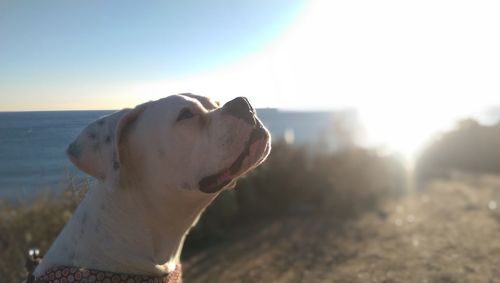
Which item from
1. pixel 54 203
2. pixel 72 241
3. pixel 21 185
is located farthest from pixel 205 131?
pixel 54 203

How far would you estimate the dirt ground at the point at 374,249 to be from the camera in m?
5.04

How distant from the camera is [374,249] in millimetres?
5992

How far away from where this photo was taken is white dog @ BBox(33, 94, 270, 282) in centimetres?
239

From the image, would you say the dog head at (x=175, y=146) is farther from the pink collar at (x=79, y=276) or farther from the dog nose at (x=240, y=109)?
the pink collar at (x=79, y=276)

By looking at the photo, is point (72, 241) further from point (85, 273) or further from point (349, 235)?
point (349, 235)

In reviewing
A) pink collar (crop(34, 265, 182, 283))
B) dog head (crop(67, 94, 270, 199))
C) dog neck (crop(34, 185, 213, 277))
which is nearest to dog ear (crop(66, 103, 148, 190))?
dog head (crop(67, 94, 270, 199))

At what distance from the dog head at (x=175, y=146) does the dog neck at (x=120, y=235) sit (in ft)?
0.31

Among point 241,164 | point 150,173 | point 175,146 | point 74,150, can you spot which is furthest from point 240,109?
point 74,150

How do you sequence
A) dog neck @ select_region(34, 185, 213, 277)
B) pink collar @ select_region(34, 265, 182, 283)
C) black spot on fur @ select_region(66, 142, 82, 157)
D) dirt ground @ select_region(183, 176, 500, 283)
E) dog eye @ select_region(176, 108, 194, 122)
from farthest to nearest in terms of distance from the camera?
dirt ground @ select_region(183, 176, 500, 283), dog eye @ select_region(176, 108, 194, 122), black spot on fur @ select_region(66, 142, 82, 157), dog neck @ select_region(34, 185, 213, 277), pink collar @ select_region(34, 265, 182, 283)

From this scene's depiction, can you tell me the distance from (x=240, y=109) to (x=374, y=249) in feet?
13.4

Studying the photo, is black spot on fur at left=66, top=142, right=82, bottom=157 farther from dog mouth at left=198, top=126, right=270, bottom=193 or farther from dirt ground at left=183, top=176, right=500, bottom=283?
dirt ground at left=183, top=176, right=500, bottom=283

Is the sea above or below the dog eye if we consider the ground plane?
below

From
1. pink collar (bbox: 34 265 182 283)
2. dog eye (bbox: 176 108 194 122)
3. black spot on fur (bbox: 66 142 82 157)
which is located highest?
dog eye (bbox: 176 108 194 122)

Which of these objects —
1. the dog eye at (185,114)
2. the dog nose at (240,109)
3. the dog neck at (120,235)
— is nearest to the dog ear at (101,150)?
the dog neck at (120,235)
